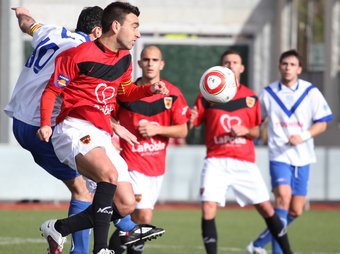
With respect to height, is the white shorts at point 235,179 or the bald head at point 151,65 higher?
the bald head at point 151,65

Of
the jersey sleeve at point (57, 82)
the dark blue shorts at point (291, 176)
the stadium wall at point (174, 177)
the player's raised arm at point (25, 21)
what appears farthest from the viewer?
the stadium wall at point (174, 177)

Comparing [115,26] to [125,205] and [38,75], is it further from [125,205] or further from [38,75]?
[125,205]

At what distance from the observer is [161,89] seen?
8.63 m

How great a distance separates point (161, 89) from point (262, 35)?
1367 centimetres

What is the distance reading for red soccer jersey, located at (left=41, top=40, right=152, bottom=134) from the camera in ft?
27.8

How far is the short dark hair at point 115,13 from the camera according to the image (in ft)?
28.5

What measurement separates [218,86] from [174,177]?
28.5 ft

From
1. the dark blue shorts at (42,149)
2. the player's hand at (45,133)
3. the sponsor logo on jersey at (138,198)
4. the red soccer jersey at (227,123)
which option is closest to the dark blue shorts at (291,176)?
the red soccer jersey at (227,123)

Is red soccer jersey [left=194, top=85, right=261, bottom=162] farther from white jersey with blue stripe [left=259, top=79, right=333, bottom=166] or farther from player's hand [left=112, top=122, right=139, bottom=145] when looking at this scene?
player's hand [left=112, top=122, right=139, bottom=145]

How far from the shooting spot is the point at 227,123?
36.6 feet

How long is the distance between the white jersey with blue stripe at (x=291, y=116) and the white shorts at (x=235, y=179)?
0.79 m

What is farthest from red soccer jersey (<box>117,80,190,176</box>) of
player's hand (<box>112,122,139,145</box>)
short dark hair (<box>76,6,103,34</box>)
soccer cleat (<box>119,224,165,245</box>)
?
soccer cleat (<box>119,224,165,245</box>)

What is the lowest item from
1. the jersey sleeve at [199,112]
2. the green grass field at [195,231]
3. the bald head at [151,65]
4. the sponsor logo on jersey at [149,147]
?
the green grass field at [195,231]

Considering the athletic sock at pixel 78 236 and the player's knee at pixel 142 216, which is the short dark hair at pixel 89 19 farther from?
the player's knee at pixel 142 216
